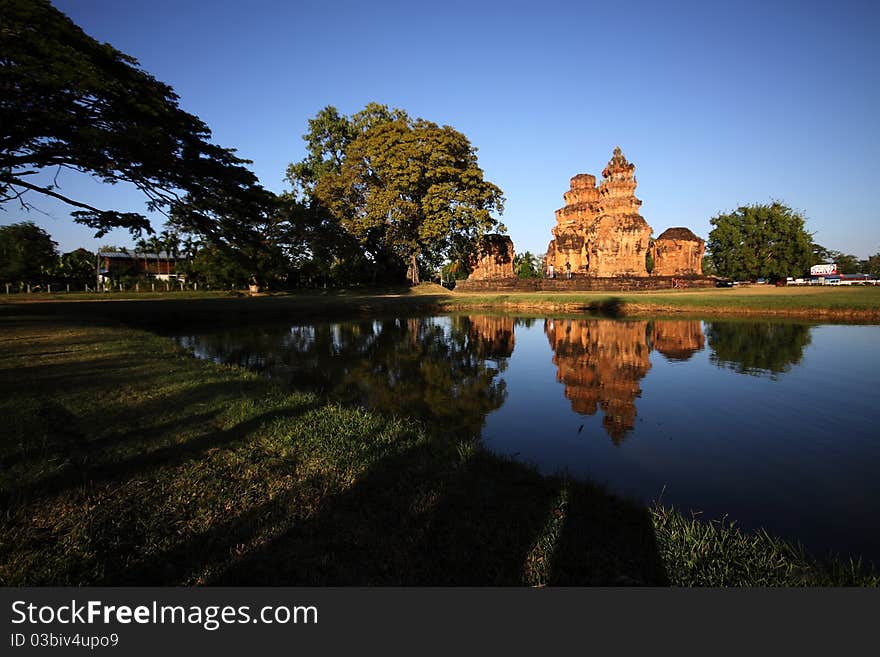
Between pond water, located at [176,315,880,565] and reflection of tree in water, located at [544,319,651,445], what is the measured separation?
6 centimetres

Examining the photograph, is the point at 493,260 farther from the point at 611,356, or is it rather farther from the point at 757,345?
the point at 611,356

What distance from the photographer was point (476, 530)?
2.98 metres

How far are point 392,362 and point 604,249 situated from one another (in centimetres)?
3221

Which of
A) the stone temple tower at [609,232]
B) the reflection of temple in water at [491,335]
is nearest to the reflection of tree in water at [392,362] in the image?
the reflection of temple in water at [491,335]

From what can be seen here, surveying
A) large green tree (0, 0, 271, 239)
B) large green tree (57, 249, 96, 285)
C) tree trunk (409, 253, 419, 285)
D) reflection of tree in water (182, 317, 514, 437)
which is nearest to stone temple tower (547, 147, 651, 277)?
tree trunk (409, 253, 419, 285)

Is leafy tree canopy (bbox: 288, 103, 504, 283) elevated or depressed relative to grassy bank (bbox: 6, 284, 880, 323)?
elevated

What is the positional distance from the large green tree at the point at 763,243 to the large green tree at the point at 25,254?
85.5 meters

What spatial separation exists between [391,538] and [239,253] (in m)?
20.5

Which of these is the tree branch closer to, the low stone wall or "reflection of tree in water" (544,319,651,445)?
"reflection of tree in water" (544,319,651,445)

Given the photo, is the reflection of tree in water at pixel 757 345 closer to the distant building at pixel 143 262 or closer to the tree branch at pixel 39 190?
the tree branch at pixel 39 190

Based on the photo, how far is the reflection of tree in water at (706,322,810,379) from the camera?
10820 millimetres

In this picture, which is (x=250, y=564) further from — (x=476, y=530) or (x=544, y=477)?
(x=544, y=477)

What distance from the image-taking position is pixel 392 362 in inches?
463
